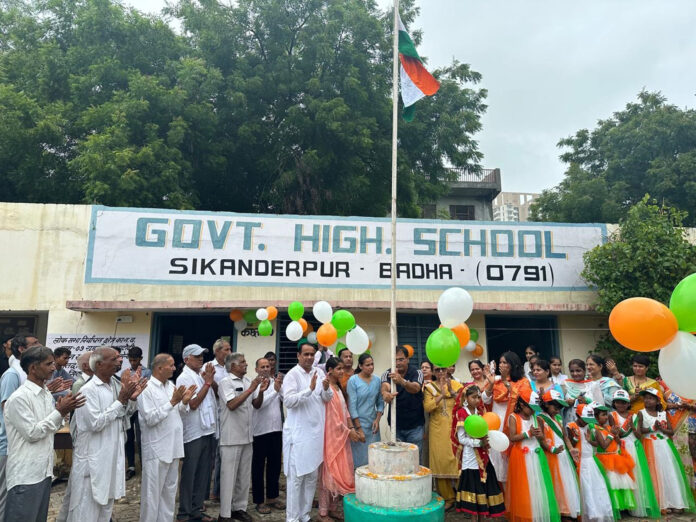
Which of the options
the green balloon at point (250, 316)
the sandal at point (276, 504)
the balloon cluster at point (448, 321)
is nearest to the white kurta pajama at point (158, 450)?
the sandal at point (276, 504)

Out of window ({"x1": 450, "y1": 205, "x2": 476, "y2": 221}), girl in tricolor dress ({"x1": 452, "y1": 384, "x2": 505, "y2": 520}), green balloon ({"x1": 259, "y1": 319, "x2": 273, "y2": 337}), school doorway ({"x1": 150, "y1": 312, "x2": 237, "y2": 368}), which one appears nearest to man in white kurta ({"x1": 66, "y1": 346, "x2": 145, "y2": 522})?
girl in tricolor dress ({"x1": 452, "y1": 384, "x2": 505, "y2": 520})

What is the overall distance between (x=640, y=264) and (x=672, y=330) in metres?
5.37

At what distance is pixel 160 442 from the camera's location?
3.93m

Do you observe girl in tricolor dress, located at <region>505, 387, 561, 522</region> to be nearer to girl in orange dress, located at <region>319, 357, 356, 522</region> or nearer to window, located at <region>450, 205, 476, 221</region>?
girl in orange dress, located at <region>319, 357, 356, 522</region>

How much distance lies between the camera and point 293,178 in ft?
41.0

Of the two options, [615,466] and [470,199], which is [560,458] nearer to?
[615,466]

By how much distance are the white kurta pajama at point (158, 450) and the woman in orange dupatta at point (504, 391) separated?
2.92m

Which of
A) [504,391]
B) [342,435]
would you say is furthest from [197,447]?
[504,391]

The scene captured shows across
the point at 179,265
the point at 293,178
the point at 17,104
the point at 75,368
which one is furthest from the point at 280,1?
the point at 75,368

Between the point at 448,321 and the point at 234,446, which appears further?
the point at 234,446

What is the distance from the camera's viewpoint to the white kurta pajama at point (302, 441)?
4.27 meters

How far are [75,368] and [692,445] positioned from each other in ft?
26.2

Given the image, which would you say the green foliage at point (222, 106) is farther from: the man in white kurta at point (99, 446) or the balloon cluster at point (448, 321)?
the balloon cluster at point (448, 321)

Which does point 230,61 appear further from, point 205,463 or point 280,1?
point 205,463
